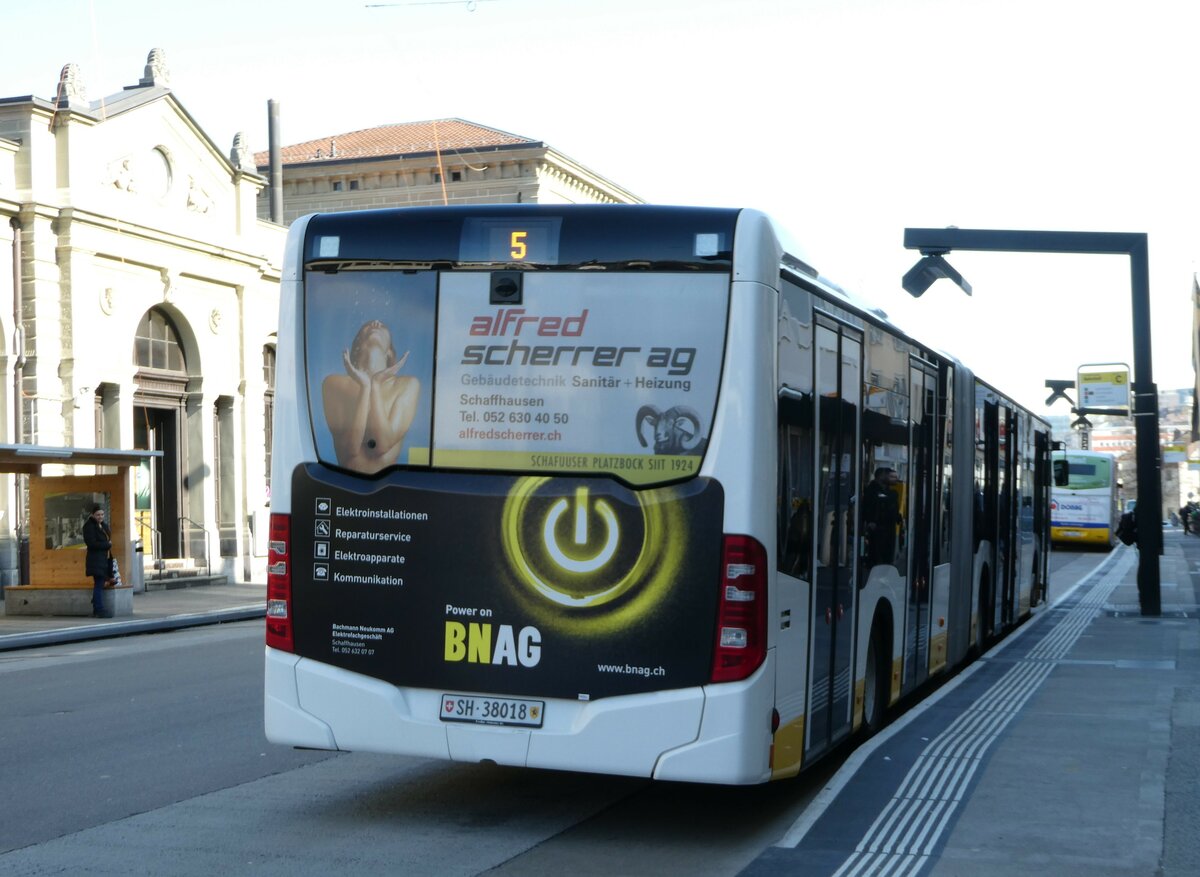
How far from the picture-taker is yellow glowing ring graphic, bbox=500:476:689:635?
6805 millimetres

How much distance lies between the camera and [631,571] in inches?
270

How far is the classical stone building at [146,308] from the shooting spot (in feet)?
89.3

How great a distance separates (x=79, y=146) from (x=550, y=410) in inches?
932

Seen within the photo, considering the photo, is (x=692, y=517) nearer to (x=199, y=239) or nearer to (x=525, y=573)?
(x=525, y=573)

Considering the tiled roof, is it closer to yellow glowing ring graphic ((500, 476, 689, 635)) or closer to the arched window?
the arched window

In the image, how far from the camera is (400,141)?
54.9 metres

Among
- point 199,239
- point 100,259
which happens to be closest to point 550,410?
point 100,259

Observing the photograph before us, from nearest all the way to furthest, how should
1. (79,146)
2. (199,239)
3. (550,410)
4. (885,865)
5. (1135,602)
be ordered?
(885,865), (550,410), (1135,602), (79,146), (199,239)

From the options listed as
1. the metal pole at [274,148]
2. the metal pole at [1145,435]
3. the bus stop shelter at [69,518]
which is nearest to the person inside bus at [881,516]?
the metal pole at [1145,435]

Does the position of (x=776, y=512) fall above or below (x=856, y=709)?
above

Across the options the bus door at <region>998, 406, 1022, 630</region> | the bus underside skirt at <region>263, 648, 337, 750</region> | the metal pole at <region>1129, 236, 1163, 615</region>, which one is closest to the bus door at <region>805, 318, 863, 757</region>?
the bus underside skirt at <region>263, 648, 337, 750</region>

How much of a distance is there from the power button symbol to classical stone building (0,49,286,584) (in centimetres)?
1857

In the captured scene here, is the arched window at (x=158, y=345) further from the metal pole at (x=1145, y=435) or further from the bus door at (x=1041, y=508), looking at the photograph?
the metal pole at (x=1145, y=435)

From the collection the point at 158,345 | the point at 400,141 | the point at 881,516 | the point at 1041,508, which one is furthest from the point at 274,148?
the point at 881,516
